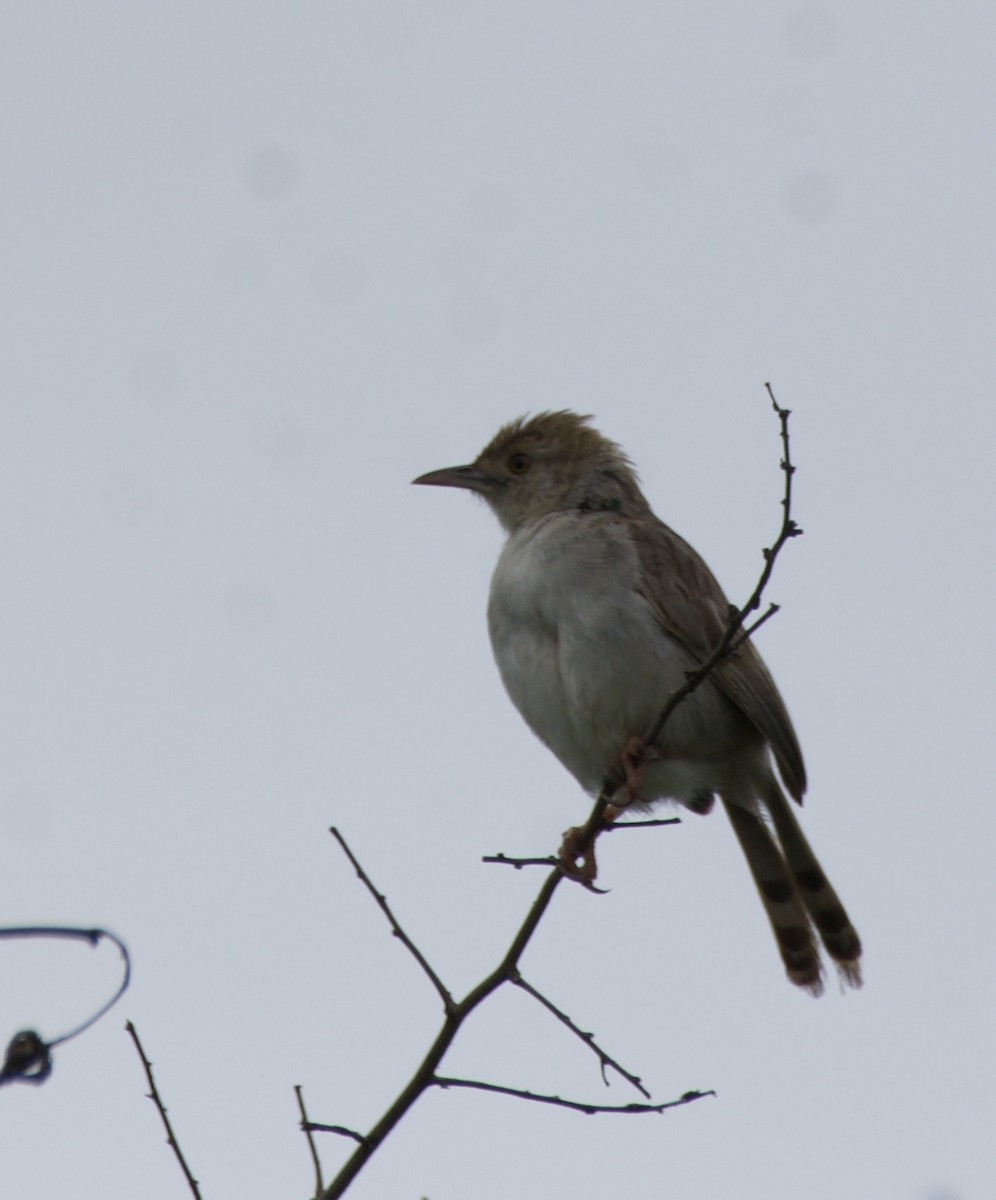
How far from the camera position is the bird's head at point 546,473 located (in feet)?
22.1

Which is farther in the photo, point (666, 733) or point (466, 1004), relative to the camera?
point (666, 733)

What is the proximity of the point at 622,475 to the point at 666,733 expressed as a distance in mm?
1428

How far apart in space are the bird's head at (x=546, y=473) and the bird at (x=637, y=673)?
0.4 inches

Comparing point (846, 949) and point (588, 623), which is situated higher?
point (588, 623)

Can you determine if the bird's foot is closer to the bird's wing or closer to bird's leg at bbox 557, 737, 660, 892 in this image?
bird's leg at bbox 557, 737, 660, 892

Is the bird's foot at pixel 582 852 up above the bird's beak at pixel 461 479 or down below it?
below

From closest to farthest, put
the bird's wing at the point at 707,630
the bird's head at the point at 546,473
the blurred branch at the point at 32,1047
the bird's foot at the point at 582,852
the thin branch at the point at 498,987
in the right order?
the blurred branch at the point at 32,1047 → the thin branch at the point at 498,987 → the bird's foot at the point at 582,852 → the bird's wing at the point at 707,630 → the bird's head at the point at 546,473

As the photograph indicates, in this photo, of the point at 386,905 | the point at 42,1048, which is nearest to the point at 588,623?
the point at 386,905

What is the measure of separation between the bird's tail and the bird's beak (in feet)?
6.00

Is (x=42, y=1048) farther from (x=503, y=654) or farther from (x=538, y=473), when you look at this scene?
(x=538, y=473)

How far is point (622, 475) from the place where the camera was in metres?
6.89

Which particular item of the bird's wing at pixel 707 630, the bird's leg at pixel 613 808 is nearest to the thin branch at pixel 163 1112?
the bird's leg at pixel 613 808

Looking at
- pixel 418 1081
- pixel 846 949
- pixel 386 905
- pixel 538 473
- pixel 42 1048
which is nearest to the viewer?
pixel 42 1048

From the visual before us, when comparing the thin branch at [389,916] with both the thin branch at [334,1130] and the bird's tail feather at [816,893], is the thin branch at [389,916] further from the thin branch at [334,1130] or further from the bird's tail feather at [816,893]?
the bird's tail feather at [816,893]
